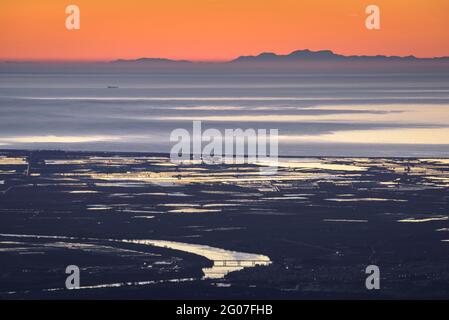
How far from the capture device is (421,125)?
151ft

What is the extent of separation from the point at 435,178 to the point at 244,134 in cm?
1345

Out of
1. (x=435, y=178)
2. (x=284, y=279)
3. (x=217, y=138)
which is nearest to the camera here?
(x=284, y=279)

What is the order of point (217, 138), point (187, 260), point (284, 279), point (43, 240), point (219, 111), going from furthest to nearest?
point (219, 111)
point (217, 138)
point (43, 240)
point (187, 260)
point (284, 279)

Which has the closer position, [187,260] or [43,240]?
[187,260]

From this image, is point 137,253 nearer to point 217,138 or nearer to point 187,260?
point 187,260

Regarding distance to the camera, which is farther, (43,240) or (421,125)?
(421,125)

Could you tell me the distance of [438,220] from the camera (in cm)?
2125
